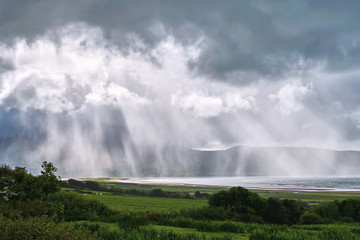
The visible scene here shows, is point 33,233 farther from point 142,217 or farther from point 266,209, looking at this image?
point 266,209

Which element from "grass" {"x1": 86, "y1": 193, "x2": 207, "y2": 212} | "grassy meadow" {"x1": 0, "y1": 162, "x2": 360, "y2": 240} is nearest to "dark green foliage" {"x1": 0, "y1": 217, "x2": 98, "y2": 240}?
"grassy meadow" {"x1": 0, "y1": 162, "x2": 360, "y2": 240}

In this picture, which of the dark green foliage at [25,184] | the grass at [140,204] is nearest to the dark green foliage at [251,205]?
the grass at [140,204]

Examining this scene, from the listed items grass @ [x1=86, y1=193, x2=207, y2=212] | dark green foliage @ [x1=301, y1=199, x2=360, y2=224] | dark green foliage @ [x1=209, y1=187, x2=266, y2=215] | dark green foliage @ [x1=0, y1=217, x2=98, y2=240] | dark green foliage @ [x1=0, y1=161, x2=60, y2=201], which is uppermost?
dark green foliage @ [x1=0, y1=161, x2=60, y2=201]

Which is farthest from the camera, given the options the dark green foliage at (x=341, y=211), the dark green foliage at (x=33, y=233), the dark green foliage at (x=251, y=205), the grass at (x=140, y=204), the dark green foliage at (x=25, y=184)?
the grass at (x=140, y=204)

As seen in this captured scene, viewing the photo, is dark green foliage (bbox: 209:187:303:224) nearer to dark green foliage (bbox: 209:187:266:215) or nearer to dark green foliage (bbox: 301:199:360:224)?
dark green foliage (bbox: 209:187:266:215)

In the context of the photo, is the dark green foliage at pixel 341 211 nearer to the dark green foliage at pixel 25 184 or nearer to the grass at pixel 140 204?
the grass at pixel 140 204

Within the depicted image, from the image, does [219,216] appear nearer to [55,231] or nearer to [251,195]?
[251,195]

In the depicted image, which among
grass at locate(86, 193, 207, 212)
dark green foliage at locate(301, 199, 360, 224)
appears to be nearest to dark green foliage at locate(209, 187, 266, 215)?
dark green foliage at locate(301, 199, 360, 224)

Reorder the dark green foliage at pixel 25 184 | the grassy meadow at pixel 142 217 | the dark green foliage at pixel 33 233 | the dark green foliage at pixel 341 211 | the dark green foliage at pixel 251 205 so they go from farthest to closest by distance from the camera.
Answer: the dark green foliage at pixel 341 211
the dark green foliage at pixel 251 205
the dark green foliage at pixel 25 184
the grassy meadow at pixel 142 217
the dark green foliage at pixel 33 233

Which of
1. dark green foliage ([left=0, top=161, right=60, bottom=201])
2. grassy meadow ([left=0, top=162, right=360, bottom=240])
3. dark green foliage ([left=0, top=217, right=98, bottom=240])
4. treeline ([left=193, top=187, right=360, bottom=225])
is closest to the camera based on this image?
dark green foliage ([left=0, top=217, right=98, bottom=240])

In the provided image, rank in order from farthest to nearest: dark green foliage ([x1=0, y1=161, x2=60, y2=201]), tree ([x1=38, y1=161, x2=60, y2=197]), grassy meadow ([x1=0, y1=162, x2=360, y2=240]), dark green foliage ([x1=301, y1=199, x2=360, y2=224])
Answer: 1. dark green foliage ([x1=301, y1=199, x2=360, y2=224])
2. tree ([x1=38, y1=161, x2=60, y2=197])
3. dark green foliage ([x1=0, y1=161, x2=60, y2=201])
4. grassy meadow ([x1=0, y1=162, x2=360, y2=240])

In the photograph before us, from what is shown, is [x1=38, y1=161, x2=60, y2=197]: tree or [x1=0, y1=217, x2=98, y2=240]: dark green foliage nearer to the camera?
[x1=0, y1=217, x2=98, y2=240]: dark green foliage

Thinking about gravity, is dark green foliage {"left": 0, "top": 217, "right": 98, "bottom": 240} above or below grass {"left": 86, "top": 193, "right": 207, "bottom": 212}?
above

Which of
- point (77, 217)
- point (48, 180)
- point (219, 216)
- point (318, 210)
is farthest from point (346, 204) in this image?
point (48, 180)
